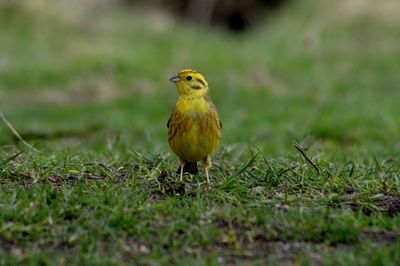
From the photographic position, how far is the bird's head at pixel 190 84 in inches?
250

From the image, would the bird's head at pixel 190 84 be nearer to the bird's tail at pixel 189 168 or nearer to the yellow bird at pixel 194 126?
the yellow bird at pixel 194 126

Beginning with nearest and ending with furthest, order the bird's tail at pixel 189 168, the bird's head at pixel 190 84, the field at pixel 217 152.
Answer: the field at pixel 217 152 < the bird's head at pixel 190 84 < the bird's tail at pixel 189 168

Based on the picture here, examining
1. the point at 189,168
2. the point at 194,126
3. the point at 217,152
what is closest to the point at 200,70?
the point at 217,152

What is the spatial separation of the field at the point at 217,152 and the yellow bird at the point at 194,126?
22 cm

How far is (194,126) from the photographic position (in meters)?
6.13

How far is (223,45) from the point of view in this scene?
62.1ft

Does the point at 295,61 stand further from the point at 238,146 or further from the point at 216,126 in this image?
the point at 216,126

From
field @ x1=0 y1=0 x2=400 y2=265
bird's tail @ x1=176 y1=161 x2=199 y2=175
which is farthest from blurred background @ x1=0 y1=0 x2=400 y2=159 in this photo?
bird's tail @ x1=176 y1=161 x2=199 y2=175

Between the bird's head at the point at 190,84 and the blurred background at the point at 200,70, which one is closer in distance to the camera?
the bird's head at the point at 190,84

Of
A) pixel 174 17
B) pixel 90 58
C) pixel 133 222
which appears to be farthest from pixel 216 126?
pixel 174 17

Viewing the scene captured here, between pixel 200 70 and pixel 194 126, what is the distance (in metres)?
9.67

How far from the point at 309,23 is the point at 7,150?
46.5 ft

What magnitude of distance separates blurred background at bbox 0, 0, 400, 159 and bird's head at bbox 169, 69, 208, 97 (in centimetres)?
199

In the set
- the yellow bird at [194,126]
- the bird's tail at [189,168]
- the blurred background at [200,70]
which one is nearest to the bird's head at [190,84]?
the yellow bird at [194,126]
